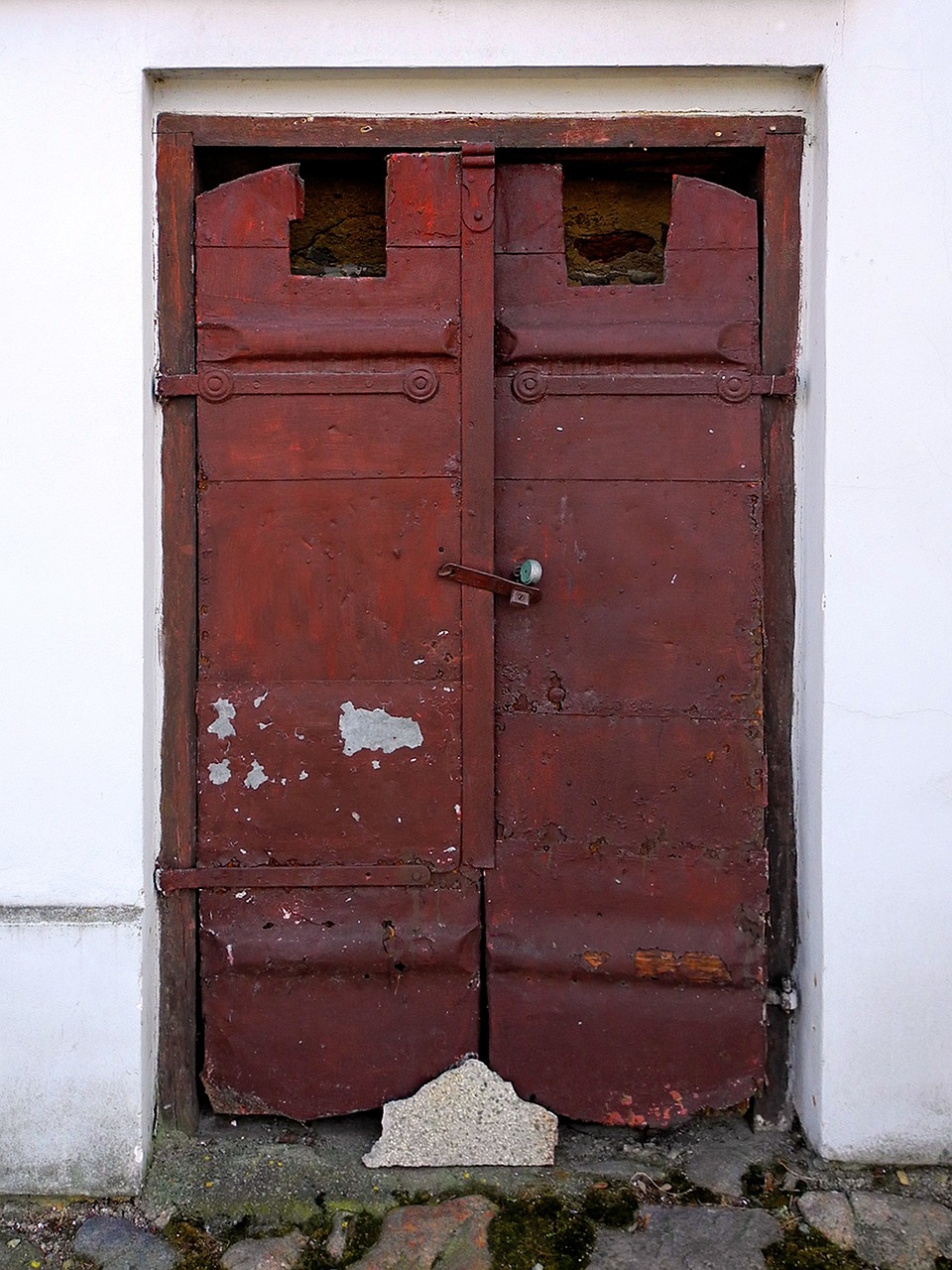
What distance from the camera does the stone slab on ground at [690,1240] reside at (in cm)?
222

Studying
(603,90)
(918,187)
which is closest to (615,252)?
(603,90)

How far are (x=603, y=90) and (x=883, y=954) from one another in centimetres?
227

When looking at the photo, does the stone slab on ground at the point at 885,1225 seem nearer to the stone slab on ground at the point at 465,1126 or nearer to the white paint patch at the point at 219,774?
the stone slab on ground at the point at 465,1126

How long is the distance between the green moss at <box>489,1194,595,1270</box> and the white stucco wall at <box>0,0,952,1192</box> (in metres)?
0.66

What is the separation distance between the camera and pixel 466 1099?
2.57 m

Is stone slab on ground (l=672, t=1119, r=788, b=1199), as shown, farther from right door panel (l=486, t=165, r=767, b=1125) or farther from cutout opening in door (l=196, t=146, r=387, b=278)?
cutout opening in door (l=196, t=146, r=387, b=278)

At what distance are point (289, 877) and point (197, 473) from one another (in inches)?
41.6

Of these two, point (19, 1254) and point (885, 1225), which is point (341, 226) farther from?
point (885, 1225)

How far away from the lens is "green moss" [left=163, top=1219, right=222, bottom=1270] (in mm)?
2232

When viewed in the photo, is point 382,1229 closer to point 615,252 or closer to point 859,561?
point 859,561

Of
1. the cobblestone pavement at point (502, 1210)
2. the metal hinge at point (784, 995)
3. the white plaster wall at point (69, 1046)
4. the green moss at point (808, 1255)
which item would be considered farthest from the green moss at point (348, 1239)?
the metal hinge at point (784, 995)

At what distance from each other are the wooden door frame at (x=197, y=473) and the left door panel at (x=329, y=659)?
0.17 ft

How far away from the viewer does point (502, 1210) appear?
237cm

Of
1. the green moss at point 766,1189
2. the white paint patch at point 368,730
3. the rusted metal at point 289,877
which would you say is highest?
the white paint patch at point 368,730
